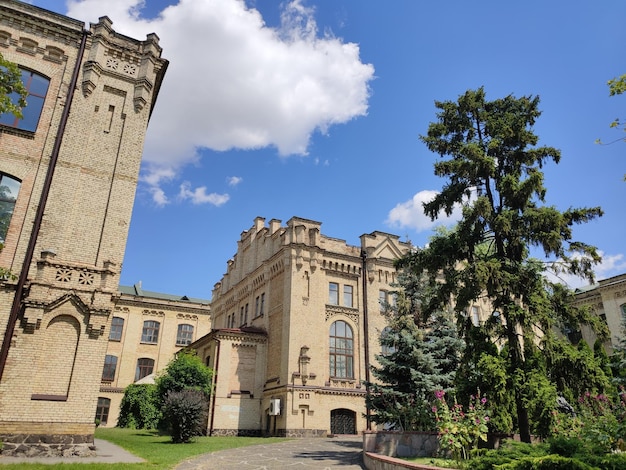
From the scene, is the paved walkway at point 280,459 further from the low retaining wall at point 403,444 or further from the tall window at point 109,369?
the tall window at point 109,369

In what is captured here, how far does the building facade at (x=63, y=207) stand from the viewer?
12516mm

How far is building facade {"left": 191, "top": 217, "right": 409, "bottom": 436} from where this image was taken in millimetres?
25594

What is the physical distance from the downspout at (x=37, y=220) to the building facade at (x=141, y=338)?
25.9 meters

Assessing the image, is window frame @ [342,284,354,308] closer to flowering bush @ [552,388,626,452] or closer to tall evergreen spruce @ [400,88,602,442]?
tall evergreen spruce @ [400,88,602,442]

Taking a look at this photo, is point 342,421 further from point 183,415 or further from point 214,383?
point 183,415

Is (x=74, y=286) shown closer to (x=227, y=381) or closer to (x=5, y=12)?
(x=5, y=12)

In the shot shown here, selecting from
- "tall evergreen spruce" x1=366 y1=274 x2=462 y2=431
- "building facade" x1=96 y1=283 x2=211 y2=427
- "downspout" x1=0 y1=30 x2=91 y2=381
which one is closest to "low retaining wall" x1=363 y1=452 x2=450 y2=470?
"tall evergreen spruce" x1=366 y1=274 x2=462 y2=431

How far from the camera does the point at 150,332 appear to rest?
41062 millimetres

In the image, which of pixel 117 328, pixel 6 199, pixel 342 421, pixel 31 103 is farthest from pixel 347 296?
pixel 117 328

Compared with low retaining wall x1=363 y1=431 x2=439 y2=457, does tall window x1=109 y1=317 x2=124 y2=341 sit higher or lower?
higher

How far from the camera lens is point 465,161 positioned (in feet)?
47.9

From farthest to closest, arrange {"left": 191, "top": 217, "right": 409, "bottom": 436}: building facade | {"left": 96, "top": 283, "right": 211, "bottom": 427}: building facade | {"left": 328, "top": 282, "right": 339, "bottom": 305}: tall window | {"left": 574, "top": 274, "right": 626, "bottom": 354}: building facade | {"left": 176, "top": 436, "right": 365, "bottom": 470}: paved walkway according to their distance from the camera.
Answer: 1. {"left": 96, "top": 283, "right": 211, "bottom": 427}: building facade
2. {"left": 574, "top": 274, "right": 626, "bottom": 354}: building facade
3. {"left": 328, "top": 282, "right": 339, "bottom": 305}: tall window
4. {"left": 191, "top": 217, "right": 409, "bottom": 436}: building facade
5. {"left": 176, "top": 436, "right": 365, "bottom": 470}: paved walkway

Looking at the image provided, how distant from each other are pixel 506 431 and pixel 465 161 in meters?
8.53

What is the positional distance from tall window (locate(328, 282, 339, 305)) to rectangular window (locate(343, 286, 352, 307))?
59 centimetres
